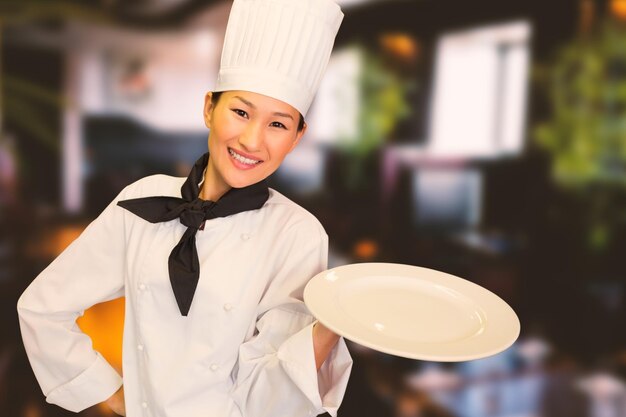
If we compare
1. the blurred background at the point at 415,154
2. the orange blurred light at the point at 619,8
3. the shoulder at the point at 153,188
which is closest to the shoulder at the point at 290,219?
the shoulder at the point at 153,188

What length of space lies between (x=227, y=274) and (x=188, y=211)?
0.14 m

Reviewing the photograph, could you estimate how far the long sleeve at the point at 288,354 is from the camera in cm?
98

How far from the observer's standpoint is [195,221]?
3.41 feet

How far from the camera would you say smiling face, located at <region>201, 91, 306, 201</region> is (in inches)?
38.7

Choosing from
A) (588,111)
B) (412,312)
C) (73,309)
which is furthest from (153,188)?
(588,111)

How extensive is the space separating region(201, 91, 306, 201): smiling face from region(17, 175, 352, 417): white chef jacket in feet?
0.38

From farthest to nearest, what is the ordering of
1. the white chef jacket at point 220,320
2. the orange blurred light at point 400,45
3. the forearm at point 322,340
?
1. the orange blurred light at point 400,45
2. the white chef jacket at point 220,320
3. the forearm at point 322,340

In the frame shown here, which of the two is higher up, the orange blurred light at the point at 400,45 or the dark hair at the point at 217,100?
the orange blurred light at the point at 400,45

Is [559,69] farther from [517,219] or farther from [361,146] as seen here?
[361,146]

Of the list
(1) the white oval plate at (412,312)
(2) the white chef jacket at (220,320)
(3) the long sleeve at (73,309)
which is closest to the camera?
(1) the white oval plate at (412,312)

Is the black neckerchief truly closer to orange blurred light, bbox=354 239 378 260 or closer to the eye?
the eye

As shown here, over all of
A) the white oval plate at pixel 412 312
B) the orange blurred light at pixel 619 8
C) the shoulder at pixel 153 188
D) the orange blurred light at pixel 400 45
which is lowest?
the white oval plate at pixel 412 312

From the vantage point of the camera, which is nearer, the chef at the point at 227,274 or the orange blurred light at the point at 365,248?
the chef at the point at 227,274

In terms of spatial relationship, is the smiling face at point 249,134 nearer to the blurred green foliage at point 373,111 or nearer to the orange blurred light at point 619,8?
the blurred green foliage at point 373,111
